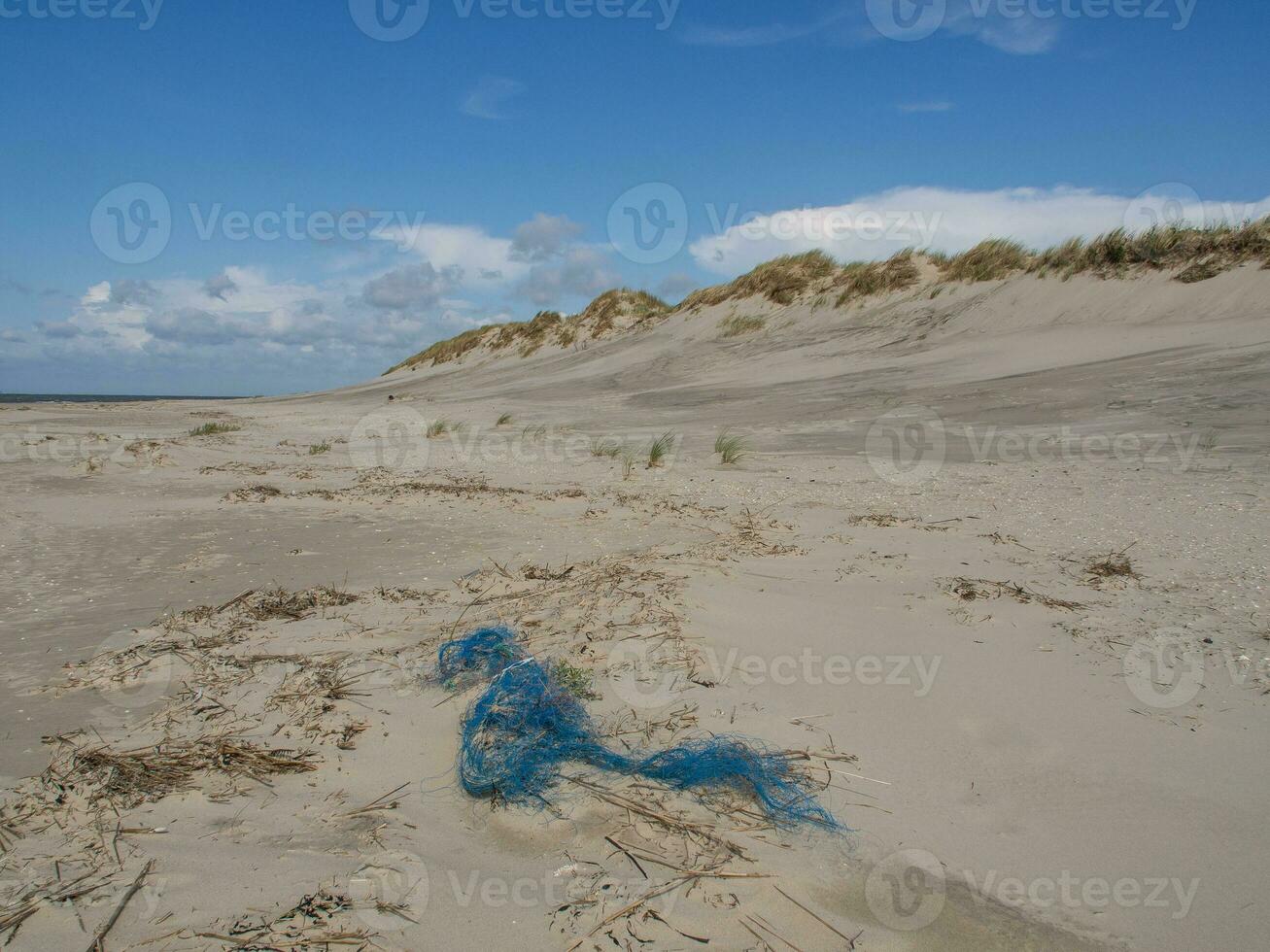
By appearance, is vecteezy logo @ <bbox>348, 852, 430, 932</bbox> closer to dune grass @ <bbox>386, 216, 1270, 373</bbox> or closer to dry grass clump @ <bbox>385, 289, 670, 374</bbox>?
dune grass @ <bbox>386, 216, 1270, 373</bbox>

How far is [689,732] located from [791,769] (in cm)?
42

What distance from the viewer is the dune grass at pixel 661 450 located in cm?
907

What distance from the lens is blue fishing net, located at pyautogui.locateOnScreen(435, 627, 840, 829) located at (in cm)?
254

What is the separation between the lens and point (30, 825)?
2.35 metres

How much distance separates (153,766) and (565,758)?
1.41 metres

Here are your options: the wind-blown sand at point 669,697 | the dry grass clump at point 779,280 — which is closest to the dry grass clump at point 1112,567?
the wind-blown sand at point 669,697

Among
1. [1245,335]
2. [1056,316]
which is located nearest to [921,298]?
[1056,316]

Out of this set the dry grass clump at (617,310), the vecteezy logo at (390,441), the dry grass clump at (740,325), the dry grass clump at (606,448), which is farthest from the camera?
the dry grass clump at (617,310)

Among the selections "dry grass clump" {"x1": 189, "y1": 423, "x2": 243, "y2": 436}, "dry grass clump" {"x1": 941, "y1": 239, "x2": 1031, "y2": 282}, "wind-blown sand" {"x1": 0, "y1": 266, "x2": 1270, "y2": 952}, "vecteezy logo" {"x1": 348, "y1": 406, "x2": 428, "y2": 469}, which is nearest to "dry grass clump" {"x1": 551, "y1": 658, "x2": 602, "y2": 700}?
"wind-blown sand" {"x1": 0, "y1": 266, "x2": 1270, "y2": 952}

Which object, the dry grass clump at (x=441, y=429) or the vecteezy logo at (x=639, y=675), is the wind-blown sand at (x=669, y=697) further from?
the dry grass clump at (x=441, y=429)

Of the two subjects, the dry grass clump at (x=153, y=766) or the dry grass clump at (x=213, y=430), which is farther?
the dry grass clump at (x=213, y=430)

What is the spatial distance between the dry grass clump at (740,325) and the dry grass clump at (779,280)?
3.03 feet

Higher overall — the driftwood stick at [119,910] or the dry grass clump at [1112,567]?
the dry grass clump at [1112,567]

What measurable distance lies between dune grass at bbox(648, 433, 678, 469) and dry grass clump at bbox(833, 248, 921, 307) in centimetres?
880
